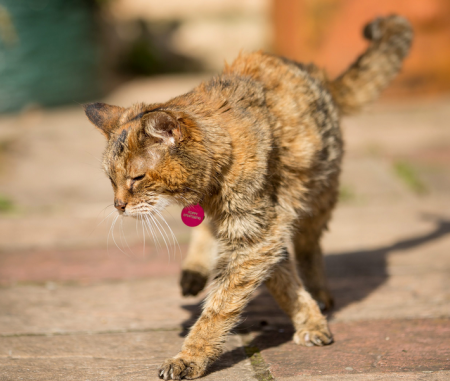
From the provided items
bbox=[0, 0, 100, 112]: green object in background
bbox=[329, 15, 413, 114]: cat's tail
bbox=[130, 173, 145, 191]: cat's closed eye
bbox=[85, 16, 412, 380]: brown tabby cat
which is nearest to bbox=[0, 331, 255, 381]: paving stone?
bbox=[85, 16, 412, 380]: brown tabby cat

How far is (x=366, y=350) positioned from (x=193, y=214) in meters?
1.16

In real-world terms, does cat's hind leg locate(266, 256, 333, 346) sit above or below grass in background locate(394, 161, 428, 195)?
below

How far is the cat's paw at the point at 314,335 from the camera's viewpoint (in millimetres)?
2967

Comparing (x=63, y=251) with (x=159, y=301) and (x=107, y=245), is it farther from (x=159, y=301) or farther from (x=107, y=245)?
(x=159, y=301)

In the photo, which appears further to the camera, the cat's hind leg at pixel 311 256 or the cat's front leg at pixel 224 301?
the cat's hind leg at pixel 311 256

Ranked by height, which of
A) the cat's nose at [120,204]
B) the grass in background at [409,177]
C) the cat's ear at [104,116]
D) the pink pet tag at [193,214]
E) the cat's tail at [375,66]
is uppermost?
the cat's tail at [375,66]

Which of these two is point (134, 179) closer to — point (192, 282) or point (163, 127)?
point (163, 127)

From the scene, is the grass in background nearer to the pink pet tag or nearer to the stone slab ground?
the stone slab ground

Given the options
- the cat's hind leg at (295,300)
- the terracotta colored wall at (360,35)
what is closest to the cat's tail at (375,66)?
the cat's hind leg at (295,300)

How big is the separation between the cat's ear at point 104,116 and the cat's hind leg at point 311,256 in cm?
138

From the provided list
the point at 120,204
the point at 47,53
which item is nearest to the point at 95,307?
the point at 120,204

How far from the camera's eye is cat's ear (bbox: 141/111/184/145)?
2639 mm

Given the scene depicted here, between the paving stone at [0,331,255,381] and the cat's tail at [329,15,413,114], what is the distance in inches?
76.8

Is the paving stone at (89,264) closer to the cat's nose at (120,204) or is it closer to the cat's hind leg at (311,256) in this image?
the cat's hind leg at (311,256)
